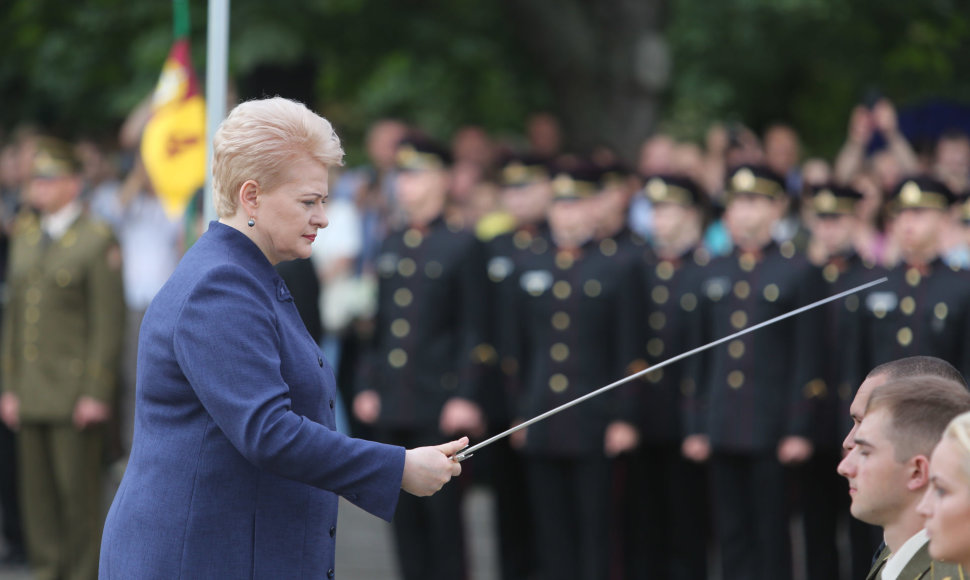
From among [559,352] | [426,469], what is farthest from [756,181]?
[426,469]

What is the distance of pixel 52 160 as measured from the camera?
8.17 metres

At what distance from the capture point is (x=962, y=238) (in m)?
7.40

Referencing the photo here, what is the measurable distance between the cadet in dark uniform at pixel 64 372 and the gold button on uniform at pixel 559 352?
2.20 metres

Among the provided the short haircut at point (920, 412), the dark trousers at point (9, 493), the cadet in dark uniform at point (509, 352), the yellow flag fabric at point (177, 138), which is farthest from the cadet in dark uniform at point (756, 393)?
the dark trousers at point (9, 493)

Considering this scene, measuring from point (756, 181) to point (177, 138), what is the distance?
273 centimetres

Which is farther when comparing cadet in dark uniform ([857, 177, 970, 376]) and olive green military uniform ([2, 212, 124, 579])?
olive green military uniform ([2, 212, 124, 579])

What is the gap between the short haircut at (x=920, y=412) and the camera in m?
3.35

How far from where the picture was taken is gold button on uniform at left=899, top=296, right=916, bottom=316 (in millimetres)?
6734

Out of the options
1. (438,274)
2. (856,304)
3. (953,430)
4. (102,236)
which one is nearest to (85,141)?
(102,236)

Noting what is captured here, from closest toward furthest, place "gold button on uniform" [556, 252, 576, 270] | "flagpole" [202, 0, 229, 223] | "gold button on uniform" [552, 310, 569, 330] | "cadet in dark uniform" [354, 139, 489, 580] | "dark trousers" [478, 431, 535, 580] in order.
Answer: "flagpole" [202, 0, 229, 223] < "cadet in dark uniform" [354, 139, 489, 580] < "gold button on uniform" [552, 310, 569, 330] < "gold button on uniform" [556, 252, 576, 270] < "dark trousers" [478, 431, 535, 580]

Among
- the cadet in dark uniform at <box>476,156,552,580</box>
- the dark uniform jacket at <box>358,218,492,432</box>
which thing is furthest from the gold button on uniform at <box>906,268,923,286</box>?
the dark uniform jacket at <box>358,218,492,432</box>

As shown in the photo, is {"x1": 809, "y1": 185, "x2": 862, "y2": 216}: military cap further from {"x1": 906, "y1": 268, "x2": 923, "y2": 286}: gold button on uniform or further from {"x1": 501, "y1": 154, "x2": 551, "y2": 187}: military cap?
{"x1": 501, "y1": 154, "x2": 551, "y2": 187}: military cap

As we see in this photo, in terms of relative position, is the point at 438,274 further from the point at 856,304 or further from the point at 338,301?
the point at 338,301

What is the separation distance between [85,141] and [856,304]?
6.70 m
